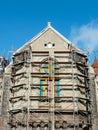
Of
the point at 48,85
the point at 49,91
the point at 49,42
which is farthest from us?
the point at 49,42

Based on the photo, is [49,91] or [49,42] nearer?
[49,91]

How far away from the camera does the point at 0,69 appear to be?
34.0 meters

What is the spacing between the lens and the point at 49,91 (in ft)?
82.3

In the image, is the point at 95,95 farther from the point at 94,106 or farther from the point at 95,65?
the point at 95,65

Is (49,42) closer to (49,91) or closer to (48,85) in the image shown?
(48,85)

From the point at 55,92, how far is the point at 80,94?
2.52 metres

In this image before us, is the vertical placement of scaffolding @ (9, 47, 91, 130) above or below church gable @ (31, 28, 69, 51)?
below

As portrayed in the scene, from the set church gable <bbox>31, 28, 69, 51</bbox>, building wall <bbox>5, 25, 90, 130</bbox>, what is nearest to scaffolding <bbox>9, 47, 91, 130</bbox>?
building wall <bbox>5, 25, 90, 130</bbox>

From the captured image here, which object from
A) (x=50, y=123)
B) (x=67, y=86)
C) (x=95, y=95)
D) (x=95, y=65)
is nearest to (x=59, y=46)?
(x=67, y=86)

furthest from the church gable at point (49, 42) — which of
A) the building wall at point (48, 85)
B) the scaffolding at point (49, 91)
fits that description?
the scaffolding at point (49, 91)

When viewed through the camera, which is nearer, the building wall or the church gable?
the building wall

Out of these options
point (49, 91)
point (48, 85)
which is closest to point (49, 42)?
point (48, 85)

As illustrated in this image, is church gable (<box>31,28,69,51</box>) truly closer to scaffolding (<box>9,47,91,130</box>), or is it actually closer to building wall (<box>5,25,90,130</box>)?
building wall (<box>5,25,90,130</box>)

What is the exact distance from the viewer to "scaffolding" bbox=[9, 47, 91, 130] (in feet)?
78.4
